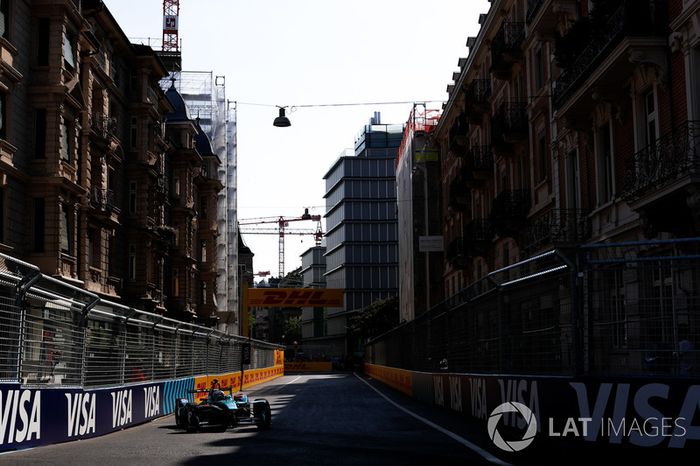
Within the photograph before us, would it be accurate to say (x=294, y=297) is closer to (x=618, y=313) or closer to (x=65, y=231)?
(x=65, y=231)

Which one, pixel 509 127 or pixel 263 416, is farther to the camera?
pixel 509 127

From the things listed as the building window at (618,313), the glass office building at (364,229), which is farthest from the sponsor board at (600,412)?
the glass office building at (364,229)

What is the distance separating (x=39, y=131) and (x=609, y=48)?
2049 cm

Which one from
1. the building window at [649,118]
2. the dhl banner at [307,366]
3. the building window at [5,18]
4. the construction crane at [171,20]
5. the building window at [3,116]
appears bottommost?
the dhl banner at [307,366]

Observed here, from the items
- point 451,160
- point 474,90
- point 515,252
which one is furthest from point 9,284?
point 451,160

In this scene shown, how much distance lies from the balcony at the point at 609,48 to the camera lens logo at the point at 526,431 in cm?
952

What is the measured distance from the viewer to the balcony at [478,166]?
41.5m

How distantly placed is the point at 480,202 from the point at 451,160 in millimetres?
11417

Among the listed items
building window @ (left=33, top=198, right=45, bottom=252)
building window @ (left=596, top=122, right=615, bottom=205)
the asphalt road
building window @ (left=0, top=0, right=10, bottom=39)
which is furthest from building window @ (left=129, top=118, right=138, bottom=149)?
the asphalt road

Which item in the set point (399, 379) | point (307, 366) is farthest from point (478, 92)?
point (307, 366)

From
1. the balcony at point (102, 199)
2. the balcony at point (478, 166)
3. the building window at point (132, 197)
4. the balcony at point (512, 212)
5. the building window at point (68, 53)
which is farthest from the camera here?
the building window at point (132, 197)

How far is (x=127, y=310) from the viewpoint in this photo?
18.5m

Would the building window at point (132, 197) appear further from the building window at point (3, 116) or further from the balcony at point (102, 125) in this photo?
the building window at point (3, 116)

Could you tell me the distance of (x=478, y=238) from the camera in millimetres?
42500
